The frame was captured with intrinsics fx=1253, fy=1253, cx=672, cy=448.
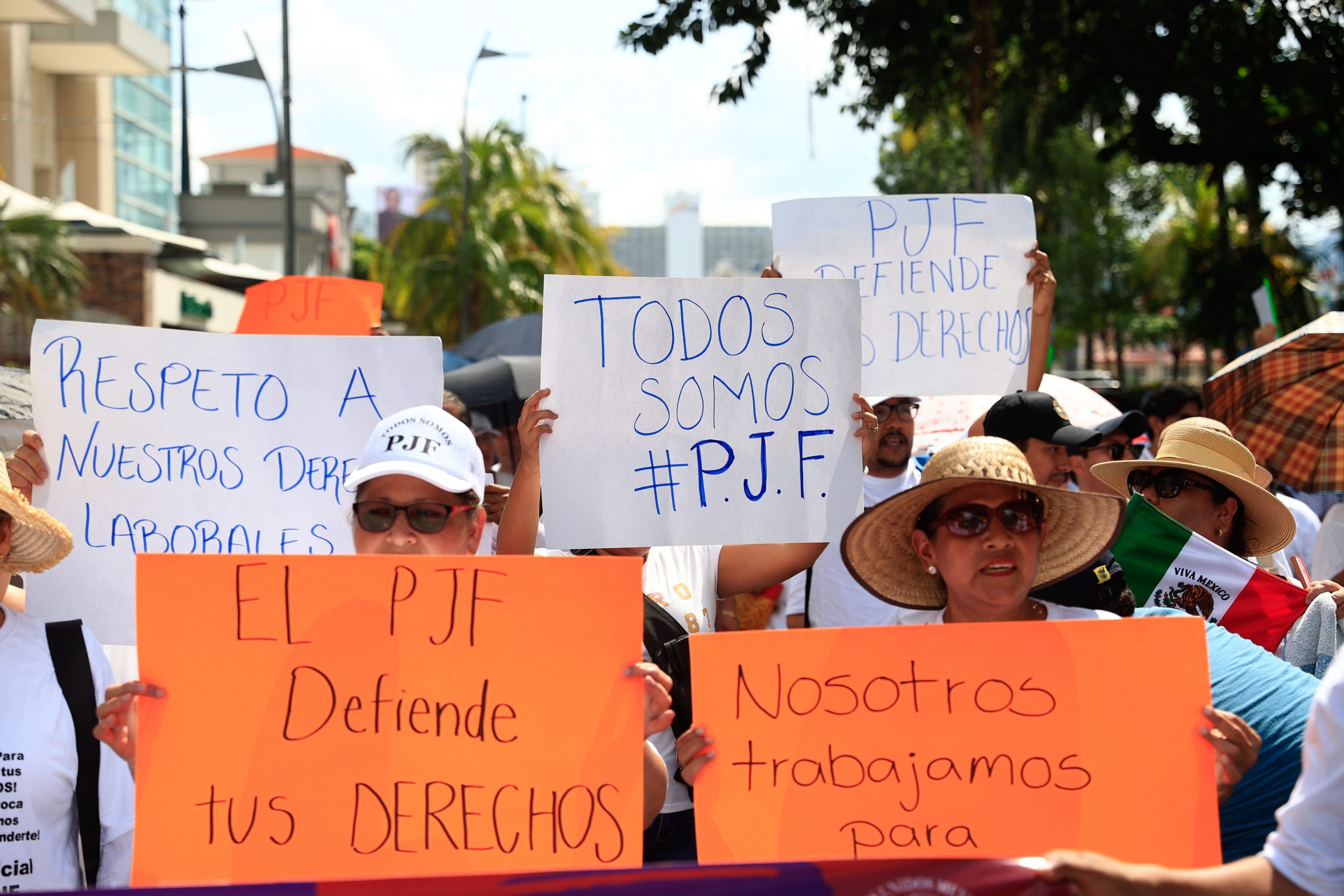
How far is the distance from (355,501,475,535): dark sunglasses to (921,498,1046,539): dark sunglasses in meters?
1.05

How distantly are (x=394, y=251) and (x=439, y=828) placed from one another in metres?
29.0

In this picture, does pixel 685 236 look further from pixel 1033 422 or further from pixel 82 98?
pixel 1033 422

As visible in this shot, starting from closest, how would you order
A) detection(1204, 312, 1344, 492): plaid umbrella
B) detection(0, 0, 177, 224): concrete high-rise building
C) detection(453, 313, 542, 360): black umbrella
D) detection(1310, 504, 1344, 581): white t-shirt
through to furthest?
1. detection(1204, 312, 1344, 492): plaid umbrella
2. detection(1310, 504, 1344, 581): white t-shirt
3. detection(453, 313, 542, 360): black umbrella
4. detection(0, 0, 177, 224): concrete high-rise building

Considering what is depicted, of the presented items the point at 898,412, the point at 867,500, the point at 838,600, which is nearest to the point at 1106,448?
the point at 898,412

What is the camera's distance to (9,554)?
2.50 metres

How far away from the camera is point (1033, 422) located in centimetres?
435

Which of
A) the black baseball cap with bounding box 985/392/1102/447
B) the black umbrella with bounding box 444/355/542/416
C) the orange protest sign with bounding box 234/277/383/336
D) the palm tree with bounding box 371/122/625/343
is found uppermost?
the palm tree with bounding box 371/122/625/343

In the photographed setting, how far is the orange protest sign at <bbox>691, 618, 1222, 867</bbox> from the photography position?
6.86ft

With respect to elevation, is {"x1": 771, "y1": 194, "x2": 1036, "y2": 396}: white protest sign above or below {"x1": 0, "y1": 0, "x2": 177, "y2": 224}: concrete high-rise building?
below

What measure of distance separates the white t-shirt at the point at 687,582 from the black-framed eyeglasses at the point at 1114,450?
6.53 feet

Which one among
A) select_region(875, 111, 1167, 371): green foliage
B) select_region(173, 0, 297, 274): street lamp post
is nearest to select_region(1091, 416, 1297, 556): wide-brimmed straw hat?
select_region(173, 0, 297, 274): street lamp post

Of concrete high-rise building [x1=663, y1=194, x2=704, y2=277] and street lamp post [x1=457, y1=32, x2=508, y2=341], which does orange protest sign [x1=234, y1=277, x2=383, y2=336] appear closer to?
street lamp post [x1=457, y1=32, x2=508, y2=341]

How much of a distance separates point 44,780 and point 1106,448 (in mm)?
3675

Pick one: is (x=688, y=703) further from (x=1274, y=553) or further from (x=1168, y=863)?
(x=1274, y=553)
